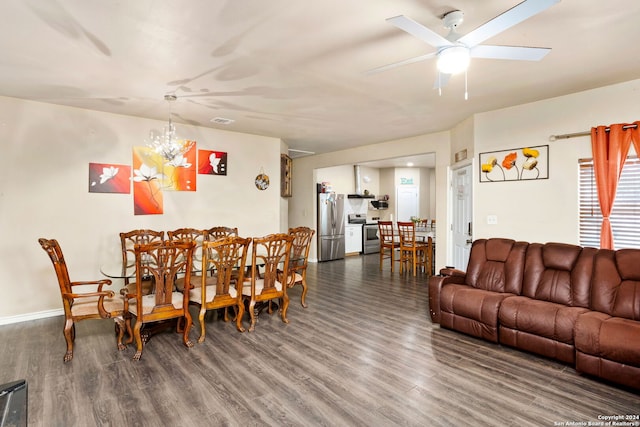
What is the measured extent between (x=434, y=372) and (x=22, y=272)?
484cm

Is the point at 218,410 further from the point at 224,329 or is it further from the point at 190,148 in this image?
the point at 190,148

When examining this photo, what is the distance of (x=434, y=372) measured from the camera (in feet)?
9.02

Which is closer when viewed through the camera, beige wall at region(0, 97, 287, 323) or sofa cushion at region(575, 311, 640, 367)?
sofa cushion at region(575, 311, 640, 367)

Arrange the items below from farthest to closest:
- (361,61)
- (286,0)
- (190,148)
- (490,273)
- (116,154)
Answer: (190,148) → (116,154) → (490,273) → (361,61) → (286,0)

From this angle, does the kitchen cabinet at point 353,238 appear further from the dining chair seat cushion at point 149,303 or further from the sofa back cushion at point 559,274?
the dining chair seat cushion at point 149,303

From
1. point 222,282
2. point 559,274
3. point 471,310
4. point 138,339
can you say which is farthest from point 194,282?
point 559,274

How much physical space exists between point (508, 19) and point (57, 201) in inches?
202

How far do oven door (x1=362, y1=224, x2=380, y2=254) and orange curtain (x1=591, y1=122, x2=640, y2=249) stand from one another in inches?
250

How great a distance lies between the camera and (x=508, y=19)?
1824 millimetres

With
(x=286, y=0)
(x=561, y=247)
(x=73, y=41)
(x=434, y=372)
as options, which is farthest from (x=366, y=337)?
(x=73, y=41)

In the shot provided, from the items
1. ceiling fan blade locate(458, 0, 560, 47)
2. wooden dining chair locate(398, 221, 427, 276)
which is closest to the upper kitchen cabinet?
wooden dining chair locate(398, 221, 427, 276)

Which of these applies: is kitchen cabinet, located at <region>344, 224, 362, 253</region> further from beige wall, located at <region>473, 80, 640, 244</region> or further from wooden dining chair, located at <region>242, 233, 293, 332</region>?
wooden dining chair, located at <region>242, 233, 293, 332</region>

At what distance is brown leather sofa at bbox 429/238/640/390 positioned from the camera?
8.30 ft

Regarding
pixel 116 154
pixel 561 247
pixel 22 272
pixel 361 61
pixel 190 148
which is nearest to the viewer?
pixel 361 61
